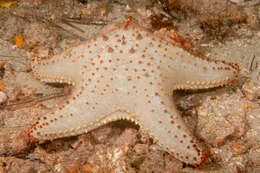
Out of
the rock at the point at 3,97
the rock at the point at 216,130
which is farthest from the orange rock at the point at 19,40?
the rock at the point at 216,130

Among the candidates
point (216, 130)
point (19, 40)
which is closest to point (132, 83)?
point (216, 130)

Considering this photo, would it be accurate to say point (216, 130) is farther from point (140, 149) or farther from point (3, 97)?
point (3, 97)

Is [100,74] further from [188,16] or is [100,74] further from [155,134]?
[188,16]

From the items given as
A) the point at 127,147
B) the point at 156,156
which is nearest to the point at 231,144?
the point at 156,156

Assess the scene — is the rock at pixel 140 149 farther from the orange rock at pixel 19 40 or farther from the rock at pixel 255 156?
the orange rock at pixel 19 40

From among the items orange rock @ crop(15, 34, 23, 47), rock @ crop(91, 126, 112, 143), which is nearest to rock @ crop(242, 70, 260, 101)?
rock @ crop(91, 126, 112, 143)

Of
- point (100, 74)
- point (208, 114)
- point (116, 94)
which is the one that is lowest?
point (208, 114)
